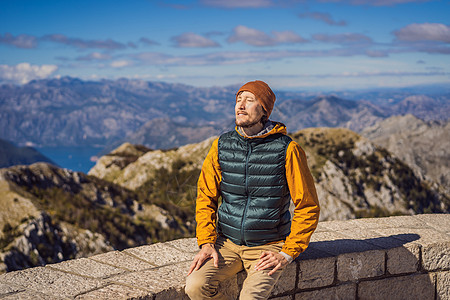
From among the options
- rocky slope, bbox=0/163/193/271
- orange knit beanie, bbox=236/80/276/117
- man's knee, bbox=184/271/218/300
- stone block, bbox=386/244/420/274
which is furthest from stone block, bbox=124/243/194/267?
rocky slope, bbox=0/163/193/271

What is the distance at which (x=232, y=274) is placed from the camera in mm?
3330

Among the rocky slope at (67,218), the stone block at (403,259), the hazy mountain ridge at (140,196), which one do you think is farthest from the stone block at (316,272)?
the rocky slope at (67,218)

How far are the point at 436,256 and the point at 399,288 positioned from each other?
0.54 meters

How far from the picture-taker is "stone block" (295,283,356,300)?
145 inches

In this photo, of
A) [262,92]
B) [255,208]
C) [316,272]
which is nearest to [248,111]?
[262,92]

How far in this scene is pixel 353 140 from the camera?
203 feet

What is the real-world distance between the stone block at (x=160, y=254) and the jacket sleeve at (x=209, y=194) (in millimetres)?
561

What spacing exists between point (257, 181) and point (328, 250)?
1.19 m

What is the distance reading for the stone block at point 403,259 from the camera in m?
3.99

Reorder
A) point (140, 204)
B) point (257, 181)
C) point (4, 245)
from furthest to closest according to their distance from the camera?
point (140, 204), point (4, 245), point (257, 181)

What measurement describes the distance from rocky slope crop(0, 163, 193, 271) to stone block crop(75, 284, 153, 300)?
A: 18.6m

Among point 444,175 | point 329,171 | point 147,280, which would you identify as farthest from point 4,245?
point 444,175

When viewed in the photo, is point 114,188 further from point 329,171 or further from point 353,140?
point 353,140

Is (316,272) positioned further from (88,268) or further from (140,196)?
(140,196)
